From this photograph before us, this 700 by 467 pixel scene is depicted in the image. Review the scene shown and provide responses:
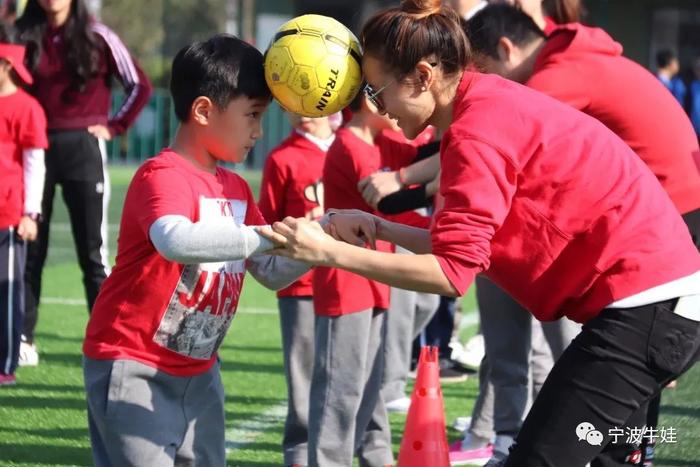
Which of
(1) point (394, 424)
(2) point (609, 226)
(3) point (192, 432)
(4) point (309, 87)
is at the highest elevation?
(4) point (309, 87)

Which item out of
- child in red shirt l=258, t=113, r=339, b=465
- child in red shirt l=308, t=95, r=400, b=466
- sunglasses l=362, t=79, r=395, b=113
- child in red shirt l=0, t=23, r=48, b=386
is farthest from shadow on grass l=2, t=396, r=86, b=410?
sunglasses l=362, t=79, r=395, b=113

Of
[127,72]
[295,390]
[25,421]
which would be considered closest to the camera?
[295,390]

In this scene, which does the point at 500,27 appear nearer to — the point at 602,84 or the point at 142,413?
the point at 602,84

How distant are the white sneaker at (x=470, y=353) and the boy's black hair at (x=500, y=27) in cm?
371

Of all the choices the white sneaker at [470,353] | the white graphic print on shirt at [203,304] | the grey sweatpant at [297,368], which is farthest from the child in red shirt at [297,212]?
the white sneaker at [470,353]

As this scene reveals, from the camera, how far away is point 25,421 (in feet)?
22.0

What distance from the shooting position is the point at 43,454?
6.09 metres

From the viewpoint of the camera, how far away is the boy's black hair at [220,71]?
4.00 m

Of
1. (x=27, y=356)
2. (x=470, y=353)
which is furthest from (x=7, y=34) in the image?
(x=470, y=353)

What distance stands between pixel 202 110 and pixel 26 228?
3.91 metres

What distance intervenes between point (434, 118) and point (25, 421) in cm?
383

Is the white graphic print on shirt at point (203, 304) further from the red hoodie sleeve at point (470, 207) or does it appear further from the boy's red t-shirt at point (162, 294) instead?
the red hoodie sleeve at point (470, 207)

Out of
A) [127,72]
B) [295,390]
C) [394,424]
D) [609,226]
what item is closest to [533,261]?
[609,226]

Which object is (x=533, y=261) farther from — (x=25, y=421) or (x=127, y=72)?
(x=127, y=72)
